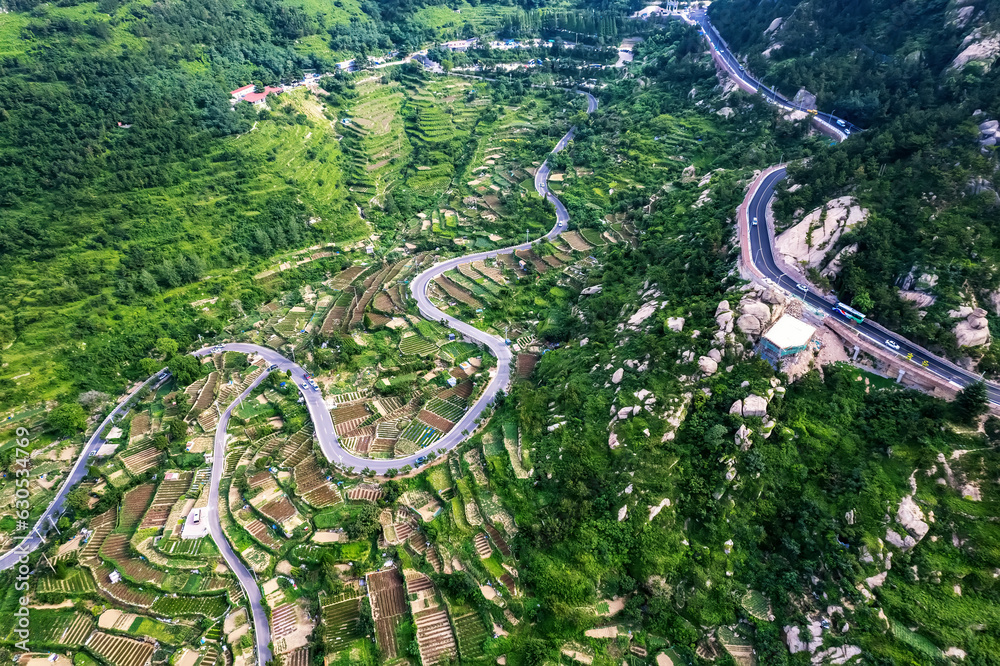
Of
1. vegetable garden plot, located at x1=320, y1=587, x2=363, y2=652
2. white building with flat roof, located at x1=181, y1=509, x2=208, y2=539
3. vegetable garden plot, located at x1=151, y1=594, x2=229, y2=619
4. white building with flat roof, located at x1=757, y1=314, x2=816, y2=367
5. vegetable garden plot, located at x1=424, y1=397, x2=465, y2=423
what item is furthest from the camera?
vegetable garden plot, located at x1=424, y1=397, x2=465, y2=423

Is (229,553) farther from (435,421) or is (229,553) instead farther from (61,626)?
(435,421)

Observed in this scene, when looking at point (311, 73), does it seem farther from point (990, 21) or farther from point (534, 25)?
point (990, 21)

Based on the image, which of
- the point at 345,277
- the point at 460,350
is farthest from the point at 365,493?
the point at 345,277

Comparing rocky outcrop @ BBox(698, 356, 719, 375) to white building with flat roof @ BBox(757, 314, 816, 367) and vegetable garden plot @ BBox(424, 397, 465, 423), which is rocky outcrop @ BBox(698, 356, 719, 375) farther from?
vegetable garden plot @ BBox(424, 397, 465, 423)

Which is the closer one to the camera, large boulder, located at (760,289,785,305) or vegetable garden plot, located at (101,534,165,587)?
vegetable garden plot, located at (101,534,165,587)

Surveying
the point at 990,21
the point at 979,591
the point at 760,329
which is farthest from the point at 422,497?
the point at 990,21

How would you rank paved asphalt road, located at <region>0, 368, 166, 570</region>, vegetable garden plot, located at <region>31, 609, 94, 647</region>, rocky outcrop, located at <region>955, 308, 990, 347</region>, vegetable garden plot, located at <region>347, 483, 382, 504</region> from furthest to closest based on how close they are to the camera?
vegetable garden plot, located at <region>347, 483, 382, 504</region>
paved asphalt road, located at <region>0, 368, 166, 570</region>
vegetable garden plot, located at <region>31, 609, 94, 647</region>
rocky outcrop, located at <region>955, 308, 990, 347</region>

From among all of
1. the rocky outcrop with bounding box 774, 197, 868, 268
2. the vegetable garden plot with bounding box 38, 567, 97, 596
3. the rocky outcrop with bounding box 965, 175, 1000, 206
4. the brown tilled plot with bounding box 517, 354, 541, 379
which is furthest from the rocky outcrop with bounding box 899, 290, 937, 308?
the vegetable garden plot with bounding box 38, 567, 97, 596
